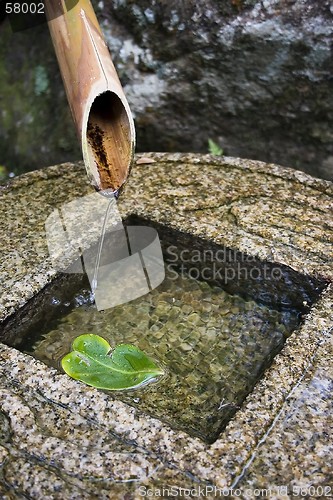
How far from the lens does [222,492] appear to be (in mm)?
1579

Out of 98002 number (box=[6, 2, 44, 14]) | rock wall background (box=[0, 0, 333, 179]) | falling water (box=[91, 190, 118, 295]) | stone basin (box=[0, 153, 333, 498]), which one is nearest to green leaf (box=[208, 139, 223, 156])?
rock wall background (box=[0, 0, 333, 179])

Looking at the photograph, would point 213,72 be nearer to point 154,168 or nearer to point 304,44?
point 304,44

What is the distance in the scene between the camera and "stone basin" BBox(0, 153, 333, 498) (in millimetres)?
1623

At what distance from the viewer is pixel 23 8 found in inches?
141

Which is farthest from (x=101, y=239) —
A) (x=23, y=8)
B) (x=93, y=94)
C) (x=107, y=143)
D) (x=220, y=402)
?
(x=23, y=8)

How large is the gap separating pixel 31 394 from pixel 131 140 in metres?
1.01

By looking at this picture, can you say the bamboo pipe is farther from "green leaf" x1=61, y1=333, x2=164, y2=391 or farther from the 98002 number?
the 98002 number

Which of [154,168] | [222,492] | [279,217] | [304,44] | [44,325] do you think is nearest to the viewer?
[222,492]

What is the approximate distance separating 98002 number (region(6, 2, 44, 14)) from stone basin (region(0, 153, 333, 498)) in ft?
4.92

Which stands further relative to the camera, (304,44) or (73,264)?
(304,44)

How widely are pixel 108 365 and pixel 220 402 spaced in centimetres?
40

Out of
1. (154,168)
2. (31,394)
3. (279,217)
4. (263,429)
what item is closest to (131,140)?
(154,168)

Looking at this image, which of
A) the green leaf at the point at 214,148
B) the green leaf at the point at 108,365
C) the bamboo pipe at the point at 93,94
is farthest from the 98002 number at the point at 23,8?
the green leaf at the point at 108,365

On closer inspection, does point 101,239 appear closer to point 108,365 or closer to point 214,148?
point 108,365
